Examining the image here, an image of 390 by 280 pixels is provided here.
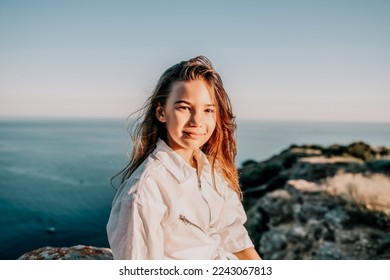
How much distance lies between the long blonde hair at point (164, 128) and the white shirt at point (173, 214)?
141mm

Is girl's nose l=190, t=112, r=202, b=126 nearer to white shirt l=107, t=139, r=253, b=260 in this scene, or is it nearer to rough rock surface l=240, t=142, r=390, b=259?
white shirt l=107, t=139, r=253, b=260

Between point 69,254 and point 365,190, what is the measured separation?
19.4ft

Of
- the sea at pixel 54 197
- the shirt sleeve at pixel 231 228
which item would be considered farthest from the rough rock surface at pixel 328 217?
the sea at pixel 54 197

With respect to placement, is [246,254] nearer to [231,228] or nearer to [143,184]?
[231,228]

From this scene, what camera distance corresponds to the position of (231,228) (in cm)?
195

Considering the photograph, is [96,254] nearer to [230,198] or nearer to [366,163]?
[230,198]

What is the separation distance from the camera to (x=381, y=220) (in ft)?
17.2

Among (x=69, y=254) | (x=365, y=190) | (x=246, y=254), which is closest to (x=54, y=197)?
(x=365, y=190)

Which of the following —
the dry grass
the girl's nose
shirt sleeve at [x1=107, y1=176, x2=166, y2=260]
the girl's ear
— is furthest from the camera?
the dry grass

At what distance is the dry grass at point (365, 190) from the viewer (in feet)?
19.2

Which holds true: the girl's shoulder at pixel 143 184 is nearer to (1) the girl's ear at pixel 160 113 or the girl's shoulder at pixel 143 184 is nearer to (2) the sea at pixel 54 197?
(1) the girl's ear at pixel 160 113

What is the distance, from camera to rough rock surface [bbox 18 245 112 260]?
1972 mm

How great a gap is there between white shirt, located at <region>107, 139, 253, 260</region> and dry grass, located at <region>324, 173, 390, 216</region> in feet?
14.7

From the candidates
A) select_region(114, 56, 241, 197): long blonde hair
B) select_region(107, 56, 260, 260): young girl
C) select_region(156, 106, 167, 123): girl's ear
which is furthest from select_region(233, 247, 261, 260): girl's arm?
select_region(156, 106, 167, 123): girl's ear
